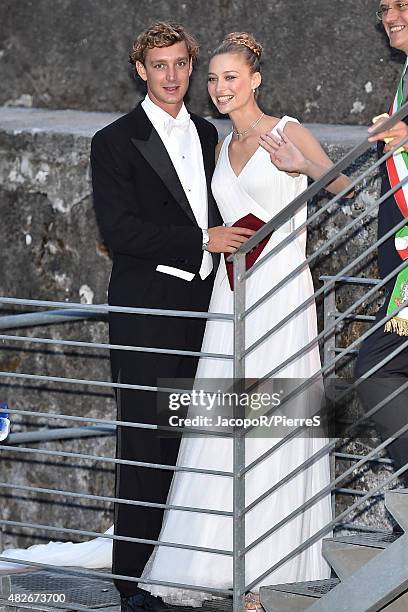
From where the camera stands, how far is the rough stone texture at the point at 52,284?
6238 mm

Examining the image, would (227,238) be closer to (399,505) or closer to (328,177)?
(328,177)

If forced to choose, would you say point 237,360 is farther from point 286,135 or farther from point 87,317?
point 87,317

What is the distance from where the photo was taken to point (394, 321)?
4441 mm

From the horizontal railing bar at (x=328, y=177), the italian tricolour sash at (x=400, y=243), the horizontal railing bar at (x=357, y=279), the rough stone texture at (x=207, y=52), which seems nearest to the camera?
the horizontal railing bar at (x=328, y=177)

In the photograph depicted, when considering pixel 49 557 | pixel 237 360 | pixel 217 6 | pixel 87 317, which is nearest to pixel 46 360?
pixel 87 317

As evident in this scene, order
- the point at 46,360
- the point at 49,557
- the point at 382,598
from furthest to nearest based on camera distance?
the point at 46,360 < the point at 49,557 < the point at 382,598

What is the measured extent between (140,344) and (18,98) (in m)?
2.19

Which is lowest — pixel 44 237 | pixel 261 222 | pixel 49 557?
pixel 49 557

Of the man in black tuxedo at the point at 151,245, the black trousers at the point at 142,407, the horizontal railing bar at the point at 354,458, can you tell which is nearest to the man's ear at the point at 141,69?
the man in black tuxedo at the point at 151,245

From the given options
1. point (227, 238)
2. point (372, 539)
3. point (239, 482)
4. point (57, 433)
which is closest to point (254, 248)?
point (227, 238)

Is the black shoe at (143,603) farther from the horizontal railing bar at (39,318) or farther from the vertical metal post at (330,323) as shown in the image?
the horizontal railing bar at (39,318)

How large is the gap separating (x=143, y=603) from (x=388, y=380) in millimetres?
1131

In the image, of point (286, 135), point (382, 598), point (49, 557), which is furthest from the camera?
point (49, 557)

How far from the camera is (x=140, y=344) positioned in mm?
5027
